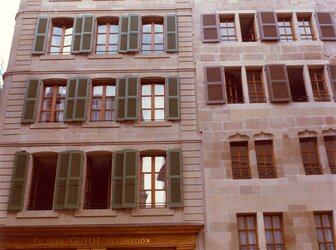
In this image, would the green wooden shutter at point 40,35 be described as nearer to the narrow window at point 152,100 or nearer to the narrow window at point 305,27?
the narrow window at point 152,100

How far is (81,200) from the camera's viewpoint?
14234 millimetres

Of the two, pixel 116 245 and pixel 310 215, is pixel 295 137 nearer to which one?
pixel 310 215

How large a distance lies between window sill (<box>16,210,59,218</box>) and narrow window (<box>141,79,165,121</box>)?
15.6ft

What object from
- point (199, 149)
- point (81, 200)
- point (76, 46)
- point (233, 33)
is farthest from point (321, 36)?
point (81, 200)

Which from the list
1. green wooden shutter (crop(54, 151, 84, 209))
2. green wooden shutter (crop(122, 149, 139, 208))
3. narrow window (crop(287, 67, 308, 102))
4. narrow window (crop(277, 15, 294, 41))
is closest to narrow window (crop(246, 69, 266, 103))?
narrow window (crop(287, 67, 308, 102))

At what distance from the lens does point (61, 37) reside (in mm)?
17844

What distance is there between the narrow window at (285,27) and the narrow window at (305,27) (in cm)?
41

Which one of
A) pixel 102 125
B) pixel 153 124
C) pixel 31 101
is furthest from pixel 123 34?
pixel 31 101

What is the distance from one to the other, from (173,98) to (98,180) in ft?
14.1

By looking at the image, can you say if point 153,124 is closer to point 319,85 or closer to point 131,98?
point 131,98

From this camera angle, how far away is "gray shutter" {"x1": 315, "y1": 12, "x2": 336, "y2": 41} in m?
17.2

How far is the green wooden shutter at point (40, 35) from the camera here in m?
17.1

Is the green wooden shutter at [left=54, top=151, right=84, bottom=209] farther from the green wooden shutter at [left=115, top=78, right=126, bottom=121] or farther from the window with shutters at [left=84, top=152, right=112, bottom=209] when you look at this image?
the green wooden shutter at [left=115, top=78, right=126, bottom=121]

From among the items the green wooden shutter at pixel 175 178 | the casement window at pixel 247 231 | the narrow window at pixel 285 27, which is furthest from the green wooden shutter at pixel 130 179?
the narrow window at pixel 285 27
